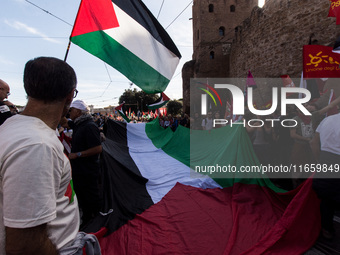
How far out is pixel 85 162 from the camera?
262cm

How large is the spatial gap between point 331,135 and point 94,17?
3.43 metres

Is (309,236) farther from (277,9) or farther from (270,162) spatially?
(277,9)

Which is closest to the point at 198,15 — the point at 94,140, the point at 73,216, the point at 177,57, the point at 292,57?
the point at 292,57

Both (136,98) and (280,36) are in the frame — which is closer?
(280,36)

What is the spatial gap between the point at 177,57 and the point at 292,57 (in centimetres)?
897

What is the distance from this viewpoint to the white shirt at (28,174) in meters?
0.67

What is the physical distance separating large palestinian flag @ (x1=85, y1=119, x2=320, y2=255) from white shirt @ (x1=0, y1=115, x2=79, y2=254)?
1.81 meters

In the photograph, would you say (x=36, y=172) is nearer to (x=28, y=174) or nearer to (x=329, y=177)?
(x=28, y=174)

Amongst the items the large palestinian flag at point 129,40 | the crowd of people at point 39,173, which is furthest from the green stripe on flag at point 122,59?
the crowd of people at point 39,173

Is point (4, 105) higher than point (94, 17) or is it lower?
lower

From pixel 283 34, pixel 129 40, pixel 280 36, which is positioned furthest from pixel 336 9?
pixel 280 36

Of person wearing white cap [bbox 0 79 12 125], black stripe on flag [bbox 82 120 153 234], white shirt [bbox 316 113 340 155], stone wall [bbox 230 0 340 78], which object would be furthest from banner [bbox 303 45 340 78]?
person wearing white cap [bbox 0 79 12 125]

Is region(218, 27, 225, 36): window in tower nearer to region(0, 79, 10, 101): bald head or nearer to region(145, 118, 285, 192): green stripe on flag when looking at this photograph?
region(145, 118, 285, 192): green stripe on flag

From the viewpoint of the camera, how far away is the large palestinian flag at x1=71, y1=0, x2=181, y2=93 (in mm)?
2676
